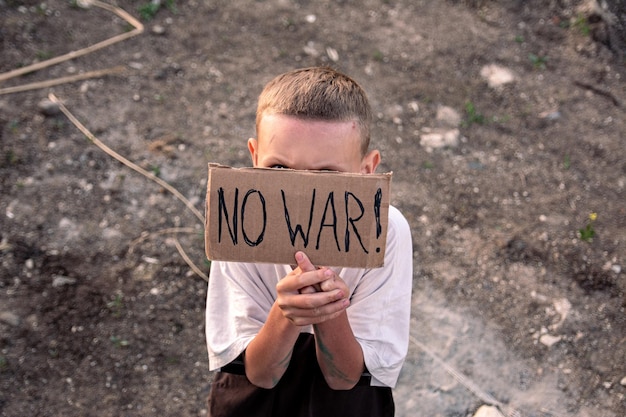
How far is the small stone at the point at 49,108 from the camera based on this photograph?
13.6 ft

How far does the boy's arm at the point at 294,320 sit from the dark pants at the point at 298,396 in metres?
0.09

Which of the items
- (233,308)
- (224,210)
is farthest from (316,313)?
(233,308)

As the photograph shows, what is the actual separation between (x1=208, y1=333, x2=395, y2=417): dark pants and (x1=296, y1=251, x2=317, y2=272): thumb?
0.55 m

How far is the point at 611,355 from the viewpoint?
3221 mm

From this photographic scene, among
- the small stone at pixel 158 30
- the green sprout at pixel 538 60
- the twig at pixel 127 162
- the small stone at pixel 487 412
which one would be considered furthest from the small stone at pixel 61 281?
the green sprout at pixel 538 60

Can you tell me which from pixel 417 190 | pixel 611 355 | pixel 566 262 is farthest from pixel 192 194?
pixel 611 355

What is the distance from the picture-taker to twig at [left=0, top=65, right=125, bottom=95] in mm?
4320

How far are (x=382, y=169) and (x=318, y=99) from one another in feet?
7.31

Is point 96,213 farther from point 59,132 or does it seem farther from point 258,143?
point 258,143

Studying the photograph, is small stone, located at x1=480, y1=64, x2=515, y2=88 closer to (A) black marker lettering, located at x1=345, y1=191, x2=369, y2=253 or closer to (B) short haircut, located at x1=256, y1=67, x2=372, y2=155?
(B) short haircut, located at x1=256, y1=67, x2=372, y2=155

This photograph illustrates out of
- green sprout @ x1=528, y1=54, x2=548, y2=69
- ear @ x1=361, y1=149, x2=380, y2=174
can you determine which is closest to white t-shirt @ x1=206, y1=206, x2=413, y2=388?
ear @ x1=361, y1=149, x2=380, y2=174

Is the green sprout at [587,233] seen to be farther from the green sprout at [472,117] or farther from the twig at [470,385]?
the twig at [470,385]

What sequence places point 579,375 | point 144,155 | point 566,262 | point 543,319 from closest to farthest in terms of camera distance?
1. point 579,375
2. point 543,319
3. point 566,262
4. point 144,155

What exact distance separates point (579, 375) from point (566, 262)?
2.51ft
